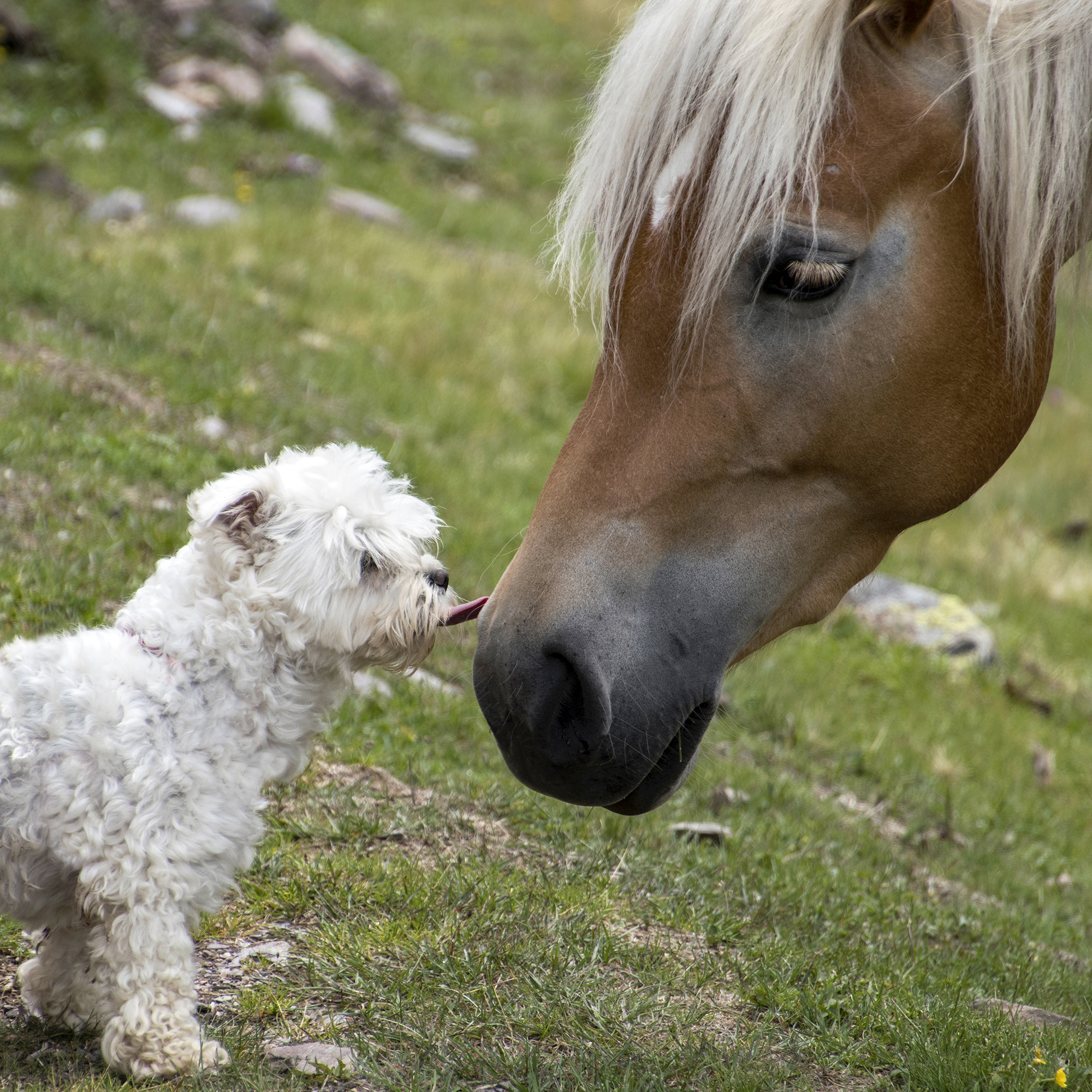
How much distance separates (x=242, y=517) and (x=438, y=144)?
43.5 ft

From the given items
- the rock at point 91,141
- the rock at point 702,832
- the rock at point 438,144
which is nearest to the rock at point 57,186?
the rock at point 91,141

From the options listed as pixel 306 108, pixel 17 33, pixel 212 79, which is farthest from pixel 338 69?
pixel 17 33

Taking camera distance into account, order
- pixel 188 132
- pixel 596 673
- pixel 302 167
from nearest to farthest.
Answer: pixel 596 673, pixel 188 132, pixel 302 167

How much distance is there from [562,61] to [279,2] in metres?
5.46

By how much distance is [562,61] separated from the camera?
19.9 metres

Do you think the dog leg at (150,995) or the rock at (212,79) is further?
the rock at (212,79)

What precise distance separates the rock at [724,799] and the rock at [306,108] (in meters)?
11.0

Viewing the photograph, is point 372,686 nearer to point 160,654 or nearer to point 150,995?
point 160,654

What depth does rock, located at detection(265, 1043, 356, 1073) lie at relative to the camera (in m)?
2.59

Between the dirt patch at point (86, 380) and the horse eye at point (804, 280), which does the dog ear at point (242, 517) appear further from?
the dirt patch at point (86, 380)

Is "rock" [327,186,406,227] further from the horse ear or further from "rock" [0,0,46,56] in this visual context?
the horse ear

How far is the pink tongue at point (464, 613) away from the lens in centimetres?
286

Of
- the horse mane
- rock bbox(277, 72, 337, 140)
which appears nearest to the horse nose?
the horse mane

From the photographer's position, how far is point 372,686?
15.4ft
